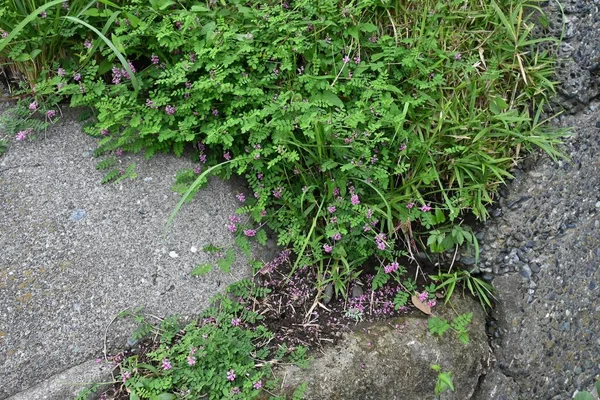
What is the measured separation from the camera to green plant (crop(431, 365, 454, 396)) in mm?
2238

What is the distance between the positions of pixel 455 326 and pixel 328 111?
1.12m

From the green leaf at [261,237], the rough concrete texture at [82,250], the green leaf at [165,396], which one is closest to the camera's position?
the green leaf at [165,396]

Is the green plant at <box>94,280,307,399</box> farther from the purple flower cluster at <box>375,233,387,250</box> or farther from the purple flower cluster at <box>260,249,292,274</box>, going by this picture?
the purple flower cluster at <box>375,233,387,250</box>

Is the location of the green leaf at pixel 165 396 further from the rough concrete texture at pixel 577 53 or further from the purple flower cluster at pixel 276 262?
Result: the rough concrete texture at pixel 577 53

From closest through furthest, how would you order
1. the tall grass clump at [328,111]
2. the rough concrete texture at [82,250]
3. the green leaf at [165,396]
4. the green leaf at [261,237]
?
the green leaf at [165,396]
the rough concrete texture at [82,250]
the tall grass clump at [328,111]
the green leaf at [261,237]

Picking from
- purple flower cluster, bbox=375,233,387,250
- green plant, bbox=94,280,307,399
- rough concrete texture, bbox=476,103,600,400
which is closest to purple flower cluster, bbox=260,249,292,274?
green plant, bbox=94,280,307,399

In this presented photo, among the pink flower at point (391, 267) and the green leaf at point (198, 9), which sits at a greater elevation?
the green leaf at point (198, 9)

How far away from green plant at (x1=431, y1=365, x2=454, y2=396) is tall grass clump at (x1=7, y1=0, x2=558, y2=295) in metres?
0.48

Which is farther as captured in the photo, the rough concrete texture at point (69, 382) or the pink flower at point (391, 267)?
the pink flower at point (391, 267)

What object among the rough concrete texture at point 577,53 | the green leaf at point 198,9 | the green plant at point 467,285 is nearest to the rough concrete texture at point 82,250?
the green leaf at point 198,9

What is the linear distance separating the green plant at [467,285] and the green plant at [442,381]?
36 centimetres

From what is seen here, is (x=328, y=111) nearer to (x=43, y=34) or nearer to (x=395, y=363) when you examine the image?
(x=395, y=363)

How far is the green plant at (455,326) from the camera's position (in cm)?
260

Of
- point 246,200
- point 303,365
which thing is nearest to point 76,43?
point 246,200
